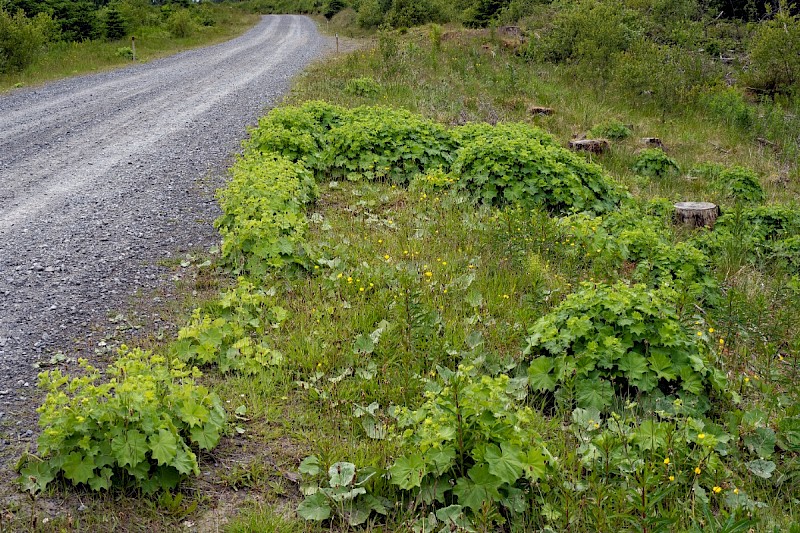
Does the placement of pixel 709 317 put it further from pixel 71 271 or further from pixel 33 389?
pixel 71 271

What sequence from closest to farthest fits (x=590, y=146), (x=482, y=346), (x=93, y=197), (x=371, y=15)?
1. (x=482, y=346)
2. (x=93, y=197)
3. (x=590, y=146)
4. (x=371, y=15)

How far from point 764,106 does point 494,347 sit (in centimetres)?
1336

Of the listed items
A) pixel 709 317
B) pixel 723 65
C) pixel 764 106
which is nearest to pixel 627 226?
pixel 709 317

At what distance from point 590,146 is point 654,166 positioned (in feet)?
3.75

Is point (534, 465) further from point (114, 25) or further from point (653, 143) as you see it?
point (114, 25)

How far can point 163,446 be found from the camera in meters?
3.10

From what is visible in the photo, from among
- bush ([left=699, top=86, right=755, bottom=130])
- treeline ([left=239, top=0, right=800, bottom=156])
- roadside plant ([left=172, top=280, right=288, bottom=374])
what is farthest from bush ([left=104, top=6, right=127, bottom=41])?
roadside plant ([left=172, top=280, right=288, bottom=374])

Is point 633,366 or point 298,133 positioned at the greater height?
point 298,133

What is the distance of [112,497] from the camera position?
303 cm

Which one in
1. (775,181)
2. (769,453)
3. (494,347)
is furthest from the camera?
(775,181)

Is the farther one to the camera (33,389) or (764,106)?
(764,106)

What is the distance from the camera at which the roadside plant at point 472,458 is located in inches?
121

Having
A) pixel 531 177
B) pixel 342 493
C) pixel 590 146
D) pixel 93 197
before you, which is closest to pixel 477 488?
pixel 342 493

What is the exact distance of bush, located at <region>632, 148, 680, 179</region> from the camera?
10.2 meters
